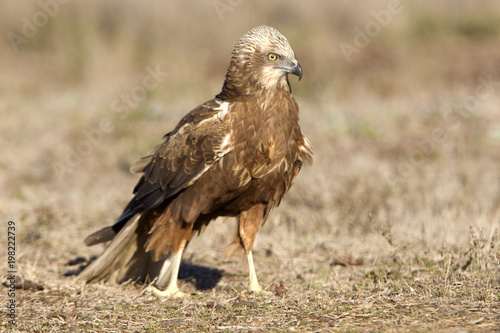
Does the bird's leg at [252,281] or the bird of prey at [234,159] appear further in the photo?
the bird's leg at [252,281]

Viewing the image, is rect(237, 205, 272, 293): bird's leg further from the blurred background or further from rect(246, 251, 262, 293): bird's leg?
the blurred background

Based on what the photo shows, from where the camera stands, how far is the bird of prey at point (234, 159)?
4371 millimetres

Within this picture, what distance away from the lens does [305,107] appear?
1151 centimetres

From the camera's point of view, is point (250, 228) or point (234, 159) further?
point (250, 228)

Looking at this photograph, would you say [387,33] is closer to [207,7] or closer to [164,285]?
[207,7]

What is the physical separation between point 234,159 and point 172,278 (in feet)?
3.72

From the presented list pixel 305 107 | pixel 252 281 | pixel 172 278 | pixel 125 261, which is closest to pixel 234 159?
pixel 252 281

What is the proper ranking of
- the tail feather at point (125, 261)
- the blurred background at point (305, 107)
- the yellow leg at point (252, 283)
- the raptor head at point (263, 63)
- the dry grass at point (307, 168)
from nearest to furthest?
the dry grass at point (307, 168) < the raptor head at point (263, 63) < the yellow leg at point (252, 283) < the tail feather at point (125, 261) < the blurred background at point (305, 107)

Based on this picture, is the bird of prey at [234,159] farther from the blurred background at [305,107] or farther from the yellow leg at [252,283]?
the blurred background at [305,107]

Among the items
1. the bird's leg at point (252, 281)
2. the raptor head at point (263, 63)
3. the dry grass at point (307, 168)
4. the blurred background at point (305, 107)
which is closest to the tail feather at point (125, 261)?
the dry grass at point (307, 168)

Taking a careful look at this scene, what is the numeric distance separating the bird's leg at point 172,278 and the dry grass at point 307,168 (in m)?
0.11

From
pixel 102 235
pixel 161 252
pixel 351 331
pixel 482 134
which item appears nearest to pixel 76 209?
pixel 102 235

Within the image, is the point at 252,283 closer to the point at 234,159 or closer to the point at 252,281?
the point at 252,281

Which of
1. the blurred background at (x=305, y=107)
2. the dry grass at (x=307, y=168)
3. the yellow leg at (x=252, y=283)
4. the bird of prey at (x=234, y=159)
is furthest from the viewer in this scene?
the blurred background at (x=305, y=107)
